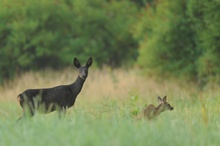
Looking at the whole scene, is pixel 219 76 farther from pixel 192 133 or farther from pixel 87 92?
pixel 192 133

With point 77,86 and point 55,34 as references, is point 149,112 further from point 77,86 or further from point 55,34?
point 55,34

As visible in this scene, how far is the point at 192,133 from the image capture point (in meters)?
8.21

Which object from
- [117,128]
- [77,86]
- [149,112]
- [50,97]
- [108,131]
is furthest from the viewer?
[77,86]

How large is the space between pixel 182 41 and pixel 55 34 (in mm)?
5980

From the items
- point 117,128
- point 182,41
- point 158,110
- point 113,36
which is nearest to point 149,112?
point 158,110

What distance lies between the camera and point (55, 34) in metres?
26.2

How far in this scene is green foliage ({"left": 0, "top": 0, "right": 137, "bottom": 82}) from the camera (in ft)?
84.3

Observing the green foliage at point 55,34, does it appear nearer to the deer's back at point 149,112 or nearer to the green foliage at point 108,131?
the deer's back at point 149,112

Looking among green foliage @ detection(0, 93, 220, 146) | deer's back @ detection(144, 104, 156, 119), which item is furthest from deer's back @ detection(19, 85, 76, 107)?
deer's back @ detection(144, 104, 156, 119)

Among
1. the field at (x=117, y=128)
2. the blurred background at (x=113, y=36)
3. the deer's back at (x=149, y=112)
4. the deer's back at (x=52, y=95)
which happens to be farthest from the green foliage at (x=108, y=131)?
the blurred background at (x=113, y=36)

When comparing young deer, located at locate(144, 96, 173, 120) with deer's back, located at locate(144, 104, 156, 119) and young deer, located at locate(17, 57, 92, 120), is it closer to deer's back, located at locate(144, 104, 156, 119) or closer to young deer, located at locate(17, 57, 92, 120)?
deer's back, located at locate(144, 104, 156, 119)

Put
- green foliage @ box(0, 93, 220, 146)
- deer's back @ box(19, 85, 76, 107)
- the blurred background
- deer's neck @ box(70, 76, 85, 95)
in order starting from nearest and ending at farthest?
green foliage @ box(0, 93, 220, 146) → deer's back @ box(19, 85, 76, 107) → deer's neck @ box(70, 76, 85, 95) → the blurred background

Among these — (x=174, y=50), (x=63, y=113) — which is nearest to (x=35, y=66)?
(x=174, y=50)

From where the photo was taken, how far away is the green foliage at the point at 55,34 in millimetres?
25688
